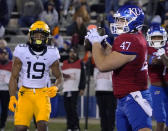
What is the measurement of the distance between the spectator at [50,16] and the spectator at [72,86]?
3.24 m

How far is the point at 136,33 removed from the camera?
6.11 meters

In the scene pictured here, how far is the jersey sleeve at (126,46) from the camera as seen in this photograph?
19.2 ft

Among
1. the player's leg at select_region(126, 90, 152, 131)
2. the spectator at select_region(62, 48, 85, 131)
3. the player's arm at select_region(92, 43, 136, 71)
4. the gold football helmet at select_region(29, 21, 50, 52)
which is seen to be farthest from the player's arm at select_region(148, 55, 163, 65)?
the spectator at select_region(62, 48, 85, 131)

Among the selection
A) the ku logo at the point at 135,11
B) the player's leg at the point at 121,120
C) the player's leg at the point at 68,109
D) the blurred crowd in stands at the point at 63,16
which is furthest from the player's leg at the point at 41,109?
the blurred crowd in stands at the point at 63,16

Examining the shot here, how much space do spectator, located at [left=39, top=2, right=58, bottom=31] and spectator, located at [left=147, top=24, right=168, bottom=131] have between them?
6223 millimetres

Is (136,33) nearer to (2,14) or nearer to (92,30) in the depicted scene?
(92,30)

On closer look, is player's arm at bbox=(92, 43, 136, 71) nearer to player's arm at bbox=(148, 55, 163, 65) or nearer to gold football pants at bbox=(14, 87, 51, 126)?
gold football pants at bbox=(14, 87, 51, 126)

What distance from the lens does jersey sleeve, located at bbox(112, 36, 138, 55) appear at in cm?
584

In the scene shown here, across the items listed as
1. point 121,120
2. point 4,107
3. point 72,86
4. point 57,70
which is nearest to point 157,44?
point 57,70

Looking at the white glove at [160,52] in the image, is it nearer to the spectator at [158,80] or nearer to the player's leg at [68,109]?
the spectator at [158,80]

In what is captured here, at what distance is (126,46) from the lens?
19.2 feet

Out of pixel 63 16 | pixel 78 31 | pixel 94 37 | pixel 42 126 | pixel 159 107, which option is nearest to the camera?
pixel 94 37

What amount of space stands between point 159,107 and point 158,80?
1.30ft

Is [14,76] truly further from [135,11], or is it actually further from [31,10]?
[31,10]
